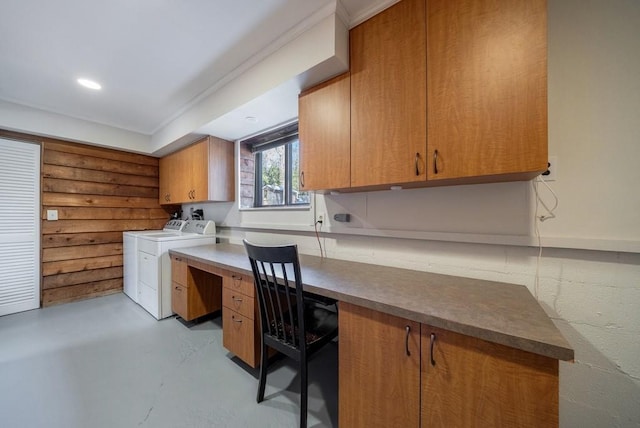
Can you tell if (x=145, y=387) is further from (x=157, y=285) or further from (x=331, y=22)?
(x=331, y=22)

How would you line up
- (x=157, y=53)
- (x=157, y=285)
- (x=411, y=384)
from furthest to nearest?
(x=157, y=285), (x=157, y=53), (x=411, y=384)

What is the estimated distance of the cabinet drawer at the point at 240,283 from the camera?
162 cm

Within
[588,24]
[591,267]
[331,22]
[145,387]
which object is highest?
[331,22]

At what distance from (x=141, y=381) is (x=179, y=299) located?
2.94 ft

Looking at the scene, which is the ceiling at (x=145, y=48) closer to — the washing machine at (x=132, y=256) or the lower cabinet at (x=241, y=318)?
the lower cabinet at (x=241, y=318)

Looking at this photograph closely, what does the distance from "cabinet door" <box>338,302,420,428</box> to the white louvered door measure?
4.06m

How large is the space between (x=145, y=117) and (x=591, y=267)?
428 centimetres

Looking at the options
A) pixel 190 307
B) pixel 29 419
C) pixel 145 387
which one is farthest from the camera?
pixel 190 307

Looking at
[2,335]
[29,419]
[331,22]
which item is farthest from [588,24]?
[2,335]

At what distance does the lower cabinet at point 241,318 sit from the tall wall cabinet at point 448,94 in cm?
102

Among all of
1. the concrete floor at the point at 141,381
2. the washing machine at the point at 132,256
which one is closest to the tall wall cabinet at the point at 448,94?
the concrete floor at the point at 141,381

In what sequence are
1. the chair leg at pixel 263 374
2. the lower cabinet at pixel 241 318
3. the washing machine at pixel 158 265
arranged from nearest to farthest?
the chair leg at pixel 263 374 < the lower cabinet at pixel 241 318 < the washing machine at pixel 158 265

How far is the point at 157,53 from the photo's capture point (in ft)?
5.95

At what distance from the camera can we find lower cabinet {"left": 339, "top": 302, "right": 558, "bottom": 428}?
74cm
